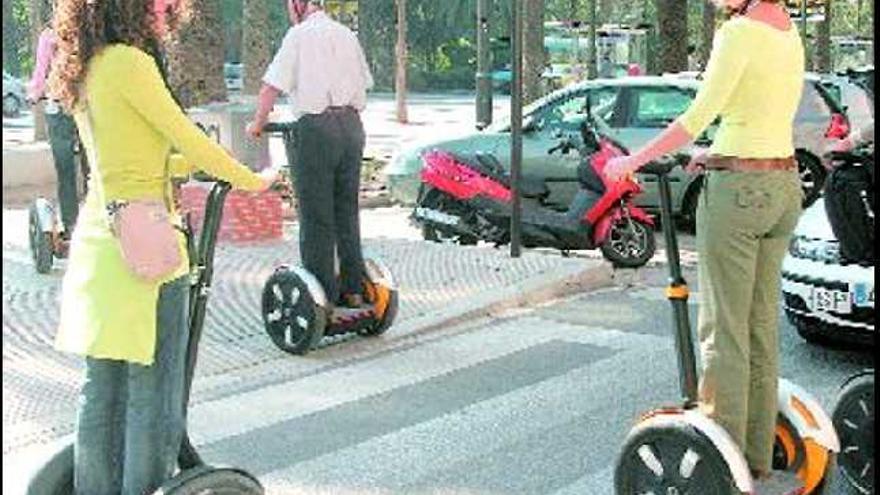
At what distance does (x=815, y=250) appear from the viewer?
7516 millimetres

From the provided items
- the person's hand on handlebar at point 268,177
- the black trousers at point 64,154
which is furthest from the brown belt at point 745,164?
the black trousers at point 64,154

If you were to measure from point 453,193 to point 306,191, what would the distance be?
15.8ft

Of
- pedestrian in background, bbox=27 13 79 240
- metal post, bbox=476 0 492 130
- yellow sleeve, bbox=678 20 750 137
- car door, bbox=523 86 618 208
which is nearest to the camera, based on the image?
yellow sleeve, bbox=678 20 750 137

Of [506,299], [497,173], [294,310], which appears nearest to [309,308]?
[294,310]

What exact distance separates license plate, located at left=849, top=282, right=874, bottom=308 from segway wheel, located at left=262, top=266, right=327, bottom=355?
8.87ft

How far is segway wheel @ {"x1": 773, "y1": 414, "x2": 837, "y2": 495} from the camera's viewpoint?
4.56 metres

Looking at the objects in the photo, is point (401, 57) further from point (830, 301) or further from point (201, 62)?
point (830, 301)

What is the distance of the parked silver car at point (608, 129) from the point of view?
522 inches

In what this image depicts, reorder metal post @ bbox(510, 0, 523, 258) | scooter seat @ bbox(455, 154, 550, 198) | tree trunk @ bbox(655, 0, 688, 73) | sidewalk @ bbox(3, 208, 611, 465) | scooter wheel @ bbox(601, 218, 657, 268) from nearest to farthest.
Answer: sidewalk @ bbox(3, 208, 611, 465) < metal post @ bbox(510, 0, 523, 258) < scooter wheel @ bbox(601, 218, 657, 268) < scooter seat @ bbox(455, 154, 550, 198) < tree trunk @ bbox(655, 0, 688, 73)

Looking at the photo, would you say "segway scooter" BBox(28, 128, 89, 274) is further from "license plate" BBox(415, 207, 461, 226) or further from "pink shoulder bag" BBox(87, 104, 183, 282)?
"pink shoulder bag" BBox(87, 104, 183, 282)

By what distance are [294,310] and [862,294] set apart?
9.59ft

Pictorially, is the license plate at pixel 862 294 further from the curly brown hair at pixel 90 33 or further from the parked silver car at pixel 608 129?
the parked silver car at pixel 608 129

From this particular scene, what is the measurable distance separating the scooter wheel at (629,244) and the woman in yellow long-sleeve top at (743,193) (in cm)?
669

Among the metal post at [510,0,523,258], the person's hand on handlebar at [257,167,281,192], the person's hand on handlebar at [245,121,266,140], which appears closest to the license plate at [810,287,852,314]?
the person's hand on handlebar at [245,121,266,140]
